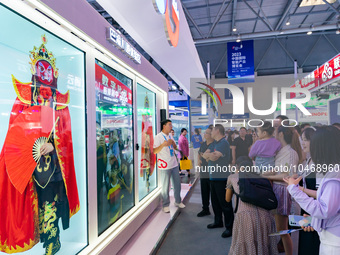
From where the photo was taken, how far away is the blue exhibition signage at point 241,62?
7.21 metres

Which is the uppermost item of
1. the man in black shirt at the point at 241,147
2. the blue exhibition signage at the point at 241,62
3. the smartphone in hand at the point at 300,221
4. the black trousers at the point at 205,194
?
the blue exhibition signage at the point at 241,62

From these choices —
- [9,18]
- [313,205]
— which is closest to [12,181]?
Result: [9,18]

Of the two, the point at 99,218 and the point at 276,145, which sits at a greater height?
the point at 276,145

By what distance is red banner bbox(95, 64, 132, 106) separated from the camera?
2.57 metres

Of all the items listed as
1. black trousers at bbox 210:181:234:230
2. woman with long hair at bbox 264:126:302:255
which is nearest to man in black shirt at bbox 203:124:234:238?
black trousers at bbox 210:181:234:230

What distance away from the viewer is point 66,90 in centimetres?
201

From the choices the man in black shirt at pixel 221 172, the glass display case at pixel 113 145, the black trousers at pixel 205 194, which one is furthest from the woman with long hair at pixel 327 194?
the black trousers at pixel 205 194

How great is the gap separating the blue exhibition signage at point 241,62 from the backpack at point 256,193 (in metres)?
5.40

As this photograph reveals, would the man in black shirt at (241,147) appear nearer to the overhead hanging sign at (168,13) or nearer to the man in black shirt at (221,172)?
the man in black shirt at (221,172)

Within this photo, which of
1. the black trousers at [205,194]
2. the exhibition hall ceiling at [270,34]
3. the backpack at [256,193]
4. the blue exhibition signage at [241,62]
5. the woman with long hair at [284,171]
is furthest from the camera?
the exhibition hall ceiling at [270,34]

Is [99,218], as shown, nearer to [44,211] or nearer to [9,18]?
[44,211]

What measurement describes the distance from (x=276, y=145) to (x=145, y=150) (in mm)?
2120

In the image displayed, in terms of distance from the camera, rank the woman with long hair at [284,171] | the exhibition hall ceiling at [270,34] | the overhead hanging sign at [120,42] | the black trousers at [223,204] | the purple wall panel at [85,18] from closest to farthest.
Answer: the purple wall panel at [85,18] < the woman with long hair at [284,171] < the overhead hanging sign at [120,42] < the black trousers at [223,204] < the exhibition hall ceiling at [270,34]

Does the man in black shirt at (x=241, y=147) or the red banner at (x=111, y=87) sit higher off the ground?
the red banner at (x=111, y=87)
